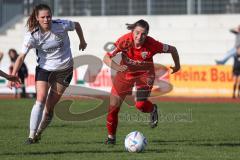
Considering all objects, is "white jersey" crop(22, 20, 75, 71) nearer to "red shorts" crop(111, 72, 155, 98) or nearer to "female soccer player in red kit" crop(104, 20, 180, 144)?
"female soccer player in red kit" crop(104, 20, 180, 144)

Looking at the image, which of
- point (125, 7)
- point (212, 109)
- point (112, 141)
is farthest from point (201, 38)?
point (112, 141)

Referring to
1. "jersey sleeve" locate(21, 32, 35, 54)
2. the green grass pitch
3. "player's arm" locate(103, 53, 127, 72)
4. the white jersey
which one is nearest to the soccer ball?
the green grass pitch

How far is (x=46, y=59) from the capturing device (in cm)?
1123

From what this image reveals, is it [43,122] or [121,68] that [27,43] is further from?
[121,68]

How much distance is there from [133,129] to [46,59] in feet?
13.4

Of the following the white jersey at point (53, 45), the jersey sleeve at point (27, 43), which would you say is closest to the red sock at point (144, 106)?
the white jersey at point (53, 45)

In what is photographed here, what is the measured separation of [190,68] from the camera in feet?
99.1

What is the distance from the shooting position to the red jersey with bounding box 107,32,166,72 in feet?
36.6

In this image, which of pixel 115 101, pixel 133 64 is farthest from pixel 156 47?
pixel 115 101

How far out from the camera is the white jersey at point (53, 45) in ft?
36.1

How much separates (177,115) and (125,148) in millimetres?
8707

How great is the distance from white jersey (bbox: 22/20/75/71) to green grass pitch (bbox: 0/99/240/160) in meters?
1.32

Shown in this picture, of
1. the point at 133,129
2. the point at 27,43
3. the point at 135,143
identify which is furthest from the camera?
the point at 133,129

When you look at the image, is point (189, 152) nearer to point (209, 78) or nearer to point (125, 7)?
point (209, 78)
